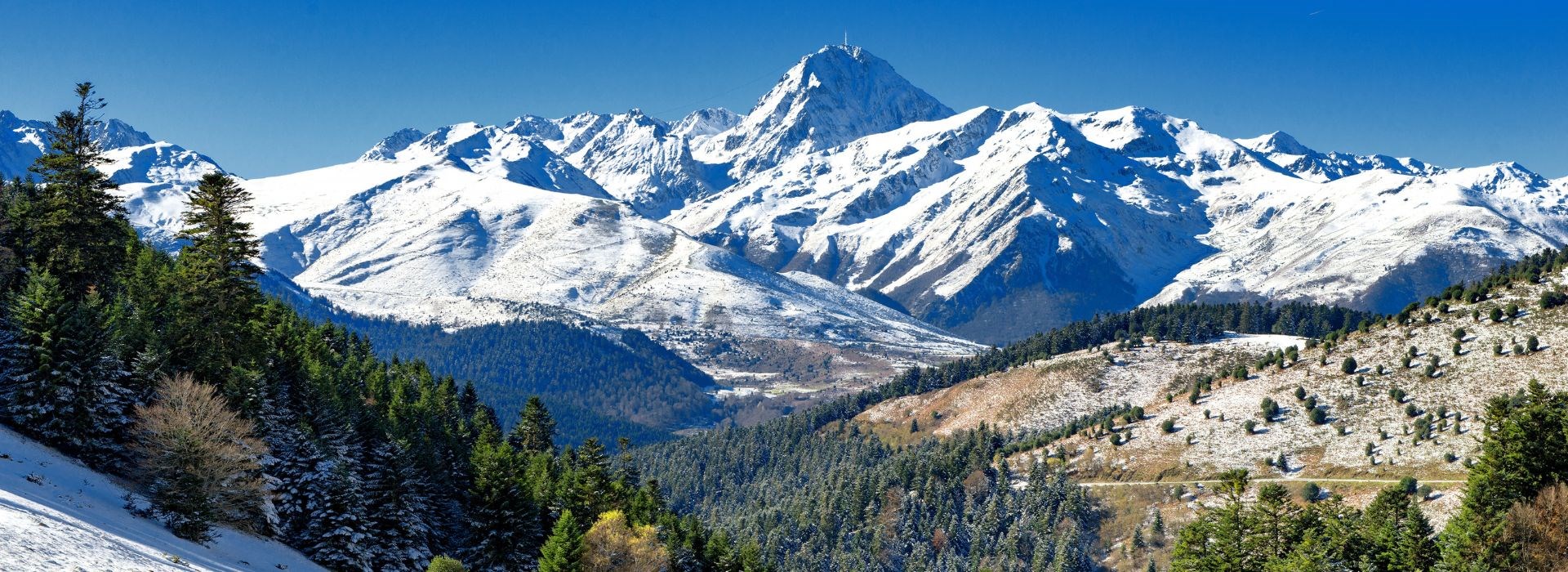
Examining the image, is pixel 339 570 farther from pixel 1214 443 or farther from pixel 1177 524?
pixel 1214 443

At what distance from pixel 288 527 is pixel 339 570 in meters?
4.44

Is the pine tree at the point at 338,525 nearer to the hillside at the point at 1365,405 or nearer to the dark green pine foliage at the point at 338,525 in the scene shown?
the dark green pine foliage at the point at 338,525

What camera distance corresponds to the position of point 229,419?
64812 millimetres

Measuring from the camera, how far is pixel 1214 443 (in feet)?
552

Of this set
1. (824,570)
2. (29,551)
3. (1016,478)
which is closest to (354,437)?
(29,551)

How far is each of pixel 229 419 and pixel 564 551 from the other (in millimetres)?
22432

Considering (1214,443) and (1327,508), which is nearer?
A: (1327,508)

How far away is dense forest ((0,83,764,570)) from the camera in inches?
2522

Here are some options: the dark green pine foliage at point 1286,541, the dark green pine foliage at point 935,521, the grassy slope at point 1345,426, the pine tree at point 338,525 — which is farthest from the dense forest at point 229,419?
the grassy slope at point 1345,426

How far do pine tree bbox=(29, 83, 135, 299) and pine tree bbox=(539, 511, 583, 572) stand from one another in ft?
134

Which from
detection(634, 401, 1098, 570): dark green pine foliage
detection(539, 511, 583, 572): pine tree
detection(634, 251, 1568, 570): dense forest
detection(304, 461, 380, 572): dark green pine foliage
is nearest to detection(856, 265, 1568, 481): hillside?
detection(634, 251, 1568, 570): dense forest

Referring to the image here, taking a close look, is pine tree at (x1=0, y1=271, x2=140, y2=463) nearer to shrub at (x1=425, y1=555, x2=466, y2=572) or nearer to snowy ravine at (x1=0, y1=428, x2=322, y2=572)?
snowy ravine at (x1=0, y1=428, x2=322, y2=572)

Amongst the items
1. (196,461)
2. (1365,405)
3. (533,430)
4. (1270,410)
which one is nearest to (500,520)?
(196,461)

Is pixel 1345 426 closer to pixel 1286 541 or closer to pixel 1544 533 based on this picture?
pixel 1286 541
